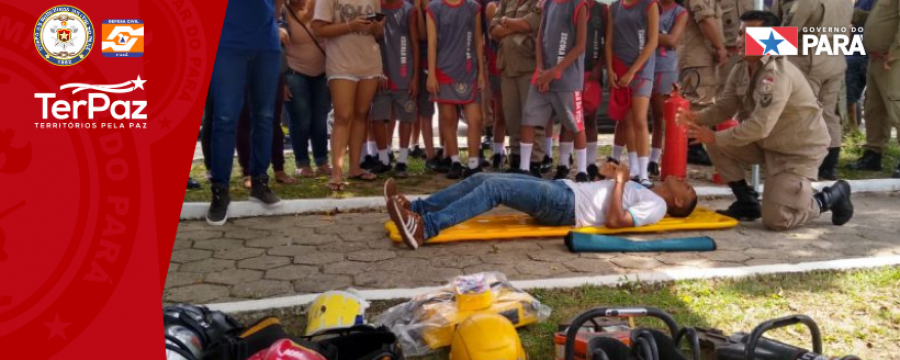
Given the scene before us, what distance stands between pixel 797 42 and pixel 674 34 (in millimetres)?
1286

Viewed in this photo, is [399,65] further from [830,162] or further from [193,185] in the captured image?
[830,162]

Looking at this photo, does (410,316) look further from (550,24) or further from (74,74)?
(550,24)

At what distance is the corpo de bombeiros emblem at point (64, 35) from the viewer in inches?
132

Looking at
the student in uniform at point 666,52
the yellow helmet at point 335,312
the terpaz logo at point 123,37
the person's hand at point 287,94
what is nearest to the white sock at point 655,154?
the student in uniform at point 666,52

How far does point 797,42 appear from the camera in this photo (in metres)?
7.73

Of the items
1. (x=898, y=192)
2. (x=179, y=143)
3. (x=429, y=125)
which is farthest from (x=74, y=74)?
(x=898, y=192)

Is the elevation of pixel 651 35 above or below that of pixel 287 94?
above

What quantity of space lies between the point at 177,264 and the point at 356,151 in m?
2.97

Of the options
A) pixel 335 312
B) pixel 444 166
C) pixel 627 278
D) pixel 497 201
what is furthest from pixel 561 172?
pixel 335 312

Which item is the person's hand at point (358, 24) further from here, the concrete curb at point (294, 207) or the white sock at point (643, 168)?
the white sock at point (643, 168)

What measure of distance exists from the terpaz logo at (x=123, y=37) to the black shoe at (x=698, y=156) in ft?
22.2

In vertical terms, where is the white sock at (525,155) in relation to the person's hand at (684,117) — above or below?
below

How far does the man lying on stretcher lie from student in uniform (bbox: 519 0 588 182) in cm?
160

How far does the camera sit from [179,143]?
12.0ft
